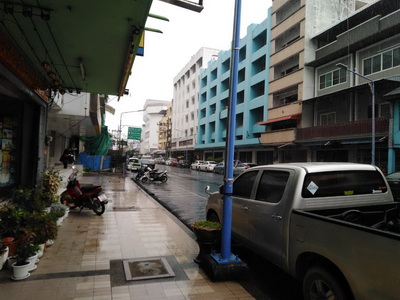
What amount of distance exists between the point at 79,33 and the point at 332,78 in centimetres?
2526

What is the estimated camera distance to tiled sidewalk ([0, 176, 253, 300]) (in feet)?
11.8

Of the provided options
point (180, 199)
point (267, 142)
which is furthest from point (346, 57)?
point (180, 199)

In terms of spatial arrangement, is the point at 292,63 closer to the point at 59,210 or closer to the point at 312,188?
the point at 59,210

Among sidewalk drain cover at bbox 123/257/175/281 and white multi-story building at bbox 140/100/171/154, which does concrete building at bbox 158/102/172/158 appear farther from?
sidewalk drain cover at bbox 123/257/175/281

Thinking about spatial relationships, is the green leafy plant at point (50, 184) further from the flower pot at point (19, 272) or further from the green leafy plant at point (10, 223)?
the flower pot at point (19, 272)

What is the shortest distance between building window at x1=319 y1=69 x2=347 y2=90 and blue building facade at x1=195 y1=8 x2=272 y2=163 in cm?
766

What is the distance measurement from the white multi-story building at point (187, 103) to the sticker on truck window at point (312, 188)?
183 feet

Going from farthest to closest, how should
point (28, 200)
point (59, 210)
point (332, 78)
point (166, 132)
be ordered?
1. point (166, 132)
2. point (332, 78)
3. point (59, 210)
4. point (28, 200)

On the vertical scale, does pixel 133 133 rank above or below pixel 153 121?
below

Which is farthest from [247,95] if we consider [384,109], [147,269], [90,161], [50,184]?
[147,269]

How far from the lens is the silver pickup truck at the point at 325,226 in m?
2.41

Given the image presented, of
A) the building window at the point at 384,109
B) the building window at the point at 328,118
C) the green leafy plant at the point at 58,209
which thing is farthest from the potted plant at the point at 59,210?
the building window at the point at 328,118

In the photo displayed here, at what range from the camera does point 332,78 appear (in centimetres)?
2567

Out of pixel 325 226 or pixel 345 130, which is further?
pixel 345 130
